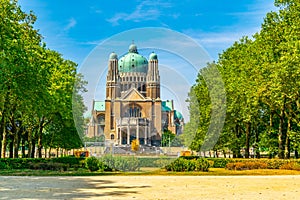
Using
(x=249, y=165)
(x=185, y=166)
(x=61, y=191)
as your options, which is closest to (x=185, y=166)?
(x=185, y=166)

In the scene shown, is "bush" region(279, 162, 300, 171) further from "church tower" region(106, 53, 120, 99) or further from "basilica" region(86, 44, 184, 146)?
"church tower" region(106, 53, 120, 99)

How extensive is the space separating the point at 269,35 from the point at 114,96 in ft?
48.7

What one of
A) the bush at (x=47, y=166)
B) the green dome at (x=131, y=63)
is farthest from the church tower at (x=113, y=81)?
the bush at (x=47, y=166)

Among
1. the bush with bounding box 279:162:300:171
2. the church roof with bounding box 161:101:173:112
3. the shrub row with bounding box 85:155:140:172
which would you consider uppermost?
the church roof with bounding box 161:101:173:112

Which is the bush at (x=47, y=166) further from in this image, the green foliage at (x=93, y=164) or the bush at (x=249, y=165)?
the bush at (x=249, y=165)

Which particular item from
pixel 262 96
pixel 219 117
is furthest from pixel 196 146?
pixel 262 96

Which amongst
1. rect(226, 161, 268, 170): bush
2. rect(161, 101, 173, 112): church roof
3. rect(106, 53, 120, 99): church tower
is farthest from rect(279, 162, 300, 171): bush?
rect(106, 53, 120, 99): church tower

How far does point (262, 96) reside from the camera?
34.9 metres

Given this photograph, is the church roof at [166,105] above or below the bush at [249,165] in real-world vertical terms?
above

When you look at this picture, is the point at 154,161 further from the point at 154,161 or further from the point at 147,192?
the point at 147,192

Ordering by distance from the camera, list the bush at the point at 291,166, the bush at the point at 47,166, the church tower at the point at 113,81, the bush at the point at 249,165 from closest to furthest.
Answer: the church tower at the point at 113,81
the bush at the point at 291,166
the bush at the point at 47,166
the bush at the point at 249,165

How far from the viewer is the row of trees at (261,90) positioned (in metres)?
31.2

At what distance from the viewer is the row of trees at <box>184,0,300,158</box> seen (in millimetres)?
31169

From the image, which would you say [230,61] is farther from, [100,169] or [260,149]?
[100,169]
